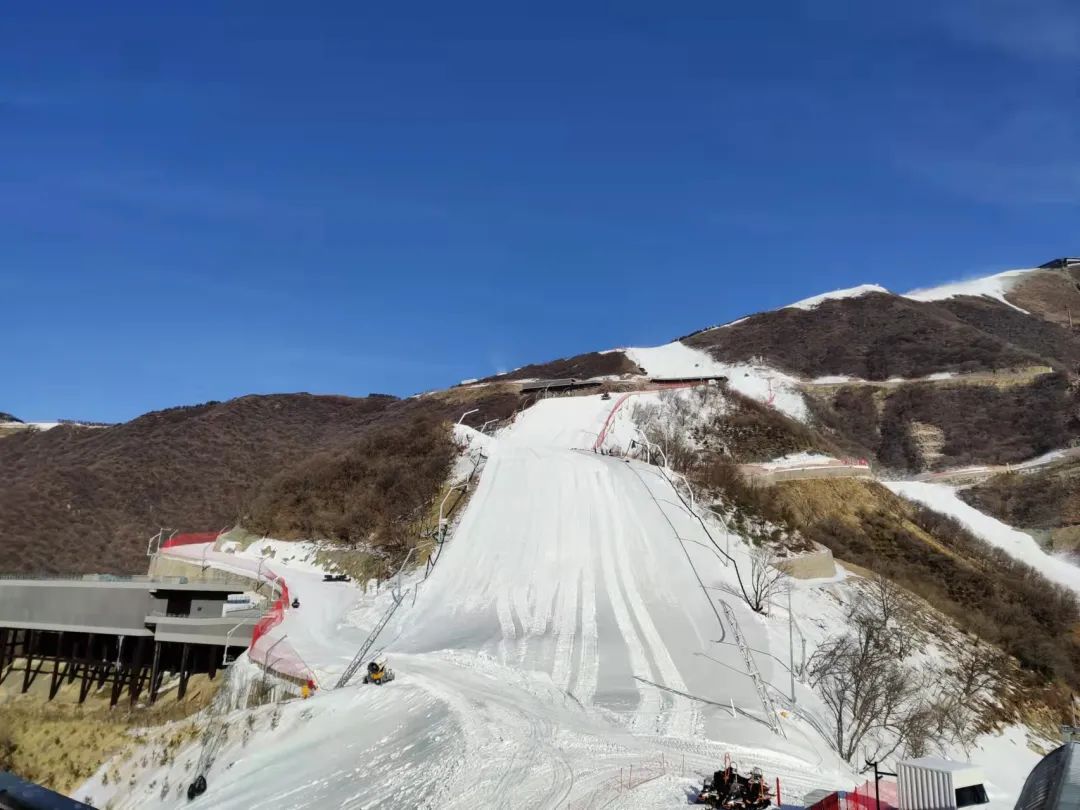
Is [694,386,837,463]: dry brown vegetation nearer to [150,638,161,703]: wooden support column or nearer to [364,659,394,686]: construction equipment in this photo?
[364,659,394,686]: construction equipment

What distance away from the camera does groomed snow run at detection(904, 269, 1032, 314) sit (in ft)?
427

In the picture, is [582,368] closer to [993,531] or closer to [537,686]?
[993,531]

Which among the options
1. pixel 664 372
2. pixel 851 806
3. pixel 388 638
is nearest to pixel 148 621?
pixel 388 638

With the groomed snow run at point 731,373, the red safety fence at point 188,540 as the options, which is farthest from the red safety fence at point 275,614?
the groomed snow run at point 731,373

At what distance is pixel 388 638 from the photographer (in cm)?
2481

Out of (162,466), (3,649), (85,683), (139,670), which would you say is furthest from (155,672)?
(162,466)

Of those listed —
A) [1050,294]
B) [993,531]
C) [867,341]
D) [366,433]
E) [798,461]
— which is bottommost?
[993,531]

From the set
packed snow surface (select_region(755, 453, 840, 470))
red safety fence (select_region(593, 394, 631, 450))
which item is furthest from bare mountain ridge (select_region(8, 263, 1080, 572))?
red safety fence (select_region(593, 394, 631, 450))

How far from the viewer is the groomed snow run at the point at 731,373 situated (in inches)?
2933

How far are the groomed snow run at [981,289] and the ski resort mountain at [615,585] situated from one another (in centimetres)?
5851

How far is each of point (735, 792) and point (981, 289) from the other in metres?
148

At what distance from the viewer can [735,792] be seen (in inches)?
508

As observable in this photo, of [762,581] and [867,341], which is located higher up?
[867,341]

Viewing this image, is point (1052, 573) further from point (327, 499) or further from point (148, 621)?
point (148, 621)
